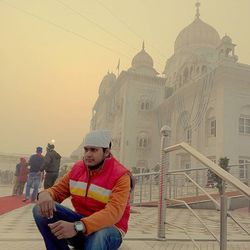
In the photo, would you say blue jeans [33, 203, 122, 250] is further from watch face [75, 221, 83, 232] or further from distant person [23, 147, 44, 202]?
distant person [23, 147, 44, 202]

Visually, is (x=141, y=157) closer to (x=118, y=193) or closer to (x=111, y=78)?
(x=111, y=78)

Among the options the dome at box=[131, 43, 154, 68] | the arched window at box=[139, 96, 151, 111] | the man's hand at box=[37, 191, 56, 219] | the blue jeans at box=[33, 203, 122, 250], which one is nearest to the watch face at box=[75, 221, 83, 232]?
the blue jeans at box=[33, 203, 122, 250]

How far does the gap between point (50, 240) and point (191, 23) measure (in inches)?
1558

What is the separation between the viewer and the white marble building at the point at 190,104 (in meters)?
22.0

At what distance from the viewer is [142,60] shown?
128 ft

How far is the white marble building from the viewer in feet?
72.3

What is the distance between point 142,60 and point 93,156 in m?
37.4

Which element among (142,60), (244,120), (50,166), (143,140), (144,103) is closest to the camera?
(50,166)

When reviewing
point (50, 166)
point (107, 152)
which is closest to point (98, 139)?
point (107, 152)

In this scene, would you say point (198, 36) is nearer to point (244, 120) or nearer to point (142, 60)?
point (142, 60)

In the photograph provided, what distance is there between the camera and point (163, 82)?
3428 cm

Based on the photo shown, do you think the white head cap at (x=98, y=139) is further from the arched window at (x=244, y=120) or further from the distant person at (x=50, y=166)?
the arched window at (x=244, y=120)

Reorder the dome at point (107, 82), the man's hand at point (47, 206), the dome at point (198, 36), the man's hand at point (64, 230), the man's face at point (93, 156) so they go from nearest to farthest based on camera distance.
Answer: the man's hand at point (64, 230) → the man's hand at point (47, 206) → the man's face at point (93, 156) → the dome at point (198, 36) → the dome at point (107, 82)

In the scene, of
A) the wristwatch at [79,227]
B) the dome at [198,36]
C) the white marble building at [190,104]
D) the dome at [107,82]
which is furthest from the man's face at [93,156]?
the dome at [107,82]
